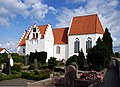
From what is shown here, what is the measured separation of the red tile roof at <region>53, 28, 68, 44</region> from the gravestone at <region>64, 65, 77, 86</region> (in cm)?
3480

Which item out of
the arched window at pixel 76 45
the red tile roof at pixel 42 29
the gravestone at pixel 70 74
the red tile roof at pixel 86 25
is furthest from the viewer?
the red tile roof at pixel 42 29

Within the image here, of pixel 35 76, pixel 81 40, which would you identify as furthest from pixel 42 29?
pixel 35 76

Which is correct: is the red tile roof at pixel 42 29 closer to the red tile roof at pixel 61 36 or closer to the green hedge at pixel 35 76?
the red tile roof at pixel 61 36

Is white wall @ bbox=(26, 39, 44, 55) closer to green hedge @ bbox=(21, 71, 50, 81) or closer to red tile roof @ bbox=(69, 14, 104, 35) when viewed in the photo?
red tile roof @ bbox=(69, 14, 104, 35)

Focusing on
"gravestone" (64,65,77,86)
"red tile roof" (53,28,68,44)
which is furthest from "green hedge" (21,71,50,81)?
"red tile roof" (53,28,68,44)

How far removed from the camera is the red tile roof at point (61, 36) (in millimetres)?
48531

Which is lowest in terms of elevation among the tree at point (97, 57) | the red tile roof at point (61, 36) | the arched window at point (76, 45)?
the tree at point (97, 57)

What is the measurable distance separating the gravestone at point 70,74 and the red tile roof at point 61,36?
1370 inches

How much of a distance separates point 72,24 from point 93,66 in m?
24.7

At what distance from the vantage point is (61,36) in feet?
162

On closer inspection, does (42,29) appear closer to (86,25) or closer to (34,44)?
(34,44)

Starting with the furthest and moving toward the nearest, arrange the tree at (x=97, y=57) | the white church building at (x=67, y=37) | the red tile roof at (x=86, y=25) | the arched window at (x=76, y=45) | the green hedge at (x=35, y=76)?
the arched window at (x=76, y=45), the white church building at (x=67, y=37), the red tile roof at (x=86, y=25), the tree at (x=97, y=57), the green hedge at (x=35, y=76)

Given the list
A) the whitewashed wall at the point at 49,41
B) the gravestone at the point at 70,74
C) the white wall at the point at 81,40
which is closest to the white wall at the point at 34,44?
the whitewashed wall at the point at 49,41

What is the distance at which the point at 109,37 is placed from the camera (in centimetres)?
3428
